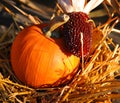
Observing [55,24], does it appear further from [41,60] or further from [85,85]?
[85,85]

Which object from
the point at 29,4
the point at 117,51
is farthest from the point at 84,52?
the point at 29,4

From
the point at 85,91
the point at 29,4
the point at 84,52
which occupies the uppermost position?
the point at 29,4

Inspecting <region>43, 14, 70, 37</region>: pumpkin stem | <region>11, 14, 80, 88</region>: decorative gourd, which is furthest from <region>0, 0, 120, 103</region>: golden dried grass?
<region>43, 14, 70, 37</region>: pumpkin stem

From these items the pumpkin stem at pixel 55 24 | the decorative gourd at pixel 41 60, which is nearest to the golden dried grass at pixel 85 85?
the decorative gourd at pixel 41 60

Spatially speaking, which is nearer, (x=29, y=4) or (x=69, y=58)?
(x=69, y=58)

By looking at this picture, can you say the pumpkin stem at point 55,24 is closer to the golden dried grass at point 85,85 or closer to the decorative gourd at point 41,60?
the decorative gourd at point 41,60

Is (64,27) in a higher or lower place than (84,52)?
higher

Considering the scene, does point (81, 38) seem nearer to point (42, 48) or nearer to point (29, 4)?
point (42, 48)
